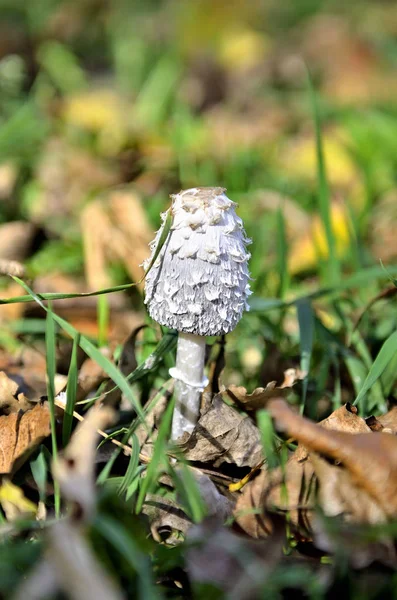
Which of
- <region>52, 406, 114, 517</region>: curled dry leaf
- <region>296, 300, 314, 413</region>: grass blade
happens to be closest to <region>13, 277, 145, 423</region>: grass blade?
<region>52, 406, 114, 517</region>: curled dry leaf

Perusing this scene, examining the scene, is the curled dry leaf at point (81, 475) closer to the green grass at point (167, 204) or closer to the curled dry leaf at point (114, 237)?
the green grass at point (167, 204)

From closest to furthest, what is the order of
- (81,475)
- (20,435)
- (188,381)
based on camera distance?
(81,475)
(20,435)
(188,381)

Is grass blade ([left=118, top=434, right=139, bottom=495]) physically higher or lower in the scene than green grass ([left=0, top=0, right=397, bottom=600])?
higher

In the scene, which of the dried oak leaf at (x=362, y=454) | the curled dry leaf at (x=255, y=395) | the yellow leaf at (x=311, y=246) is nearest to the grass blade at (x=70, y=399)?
the curled dry leaf at (x=255, y=395)

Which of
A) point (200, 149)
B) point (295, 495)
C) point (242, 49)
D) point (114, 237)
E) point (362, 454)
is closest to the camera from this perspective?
point (362, 454)

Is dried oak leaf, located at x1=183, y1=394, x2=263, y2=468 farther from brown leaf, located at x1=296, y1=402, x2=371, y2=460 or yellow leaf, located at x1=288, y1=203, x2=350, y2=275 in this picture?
yellow leaf, located at x1=288, y1=203, x2=350, y2=275

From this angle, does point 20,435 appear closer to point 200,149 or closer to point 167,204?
point 167,204

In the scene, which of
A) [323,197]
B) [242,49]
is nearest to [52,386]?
[323,197]

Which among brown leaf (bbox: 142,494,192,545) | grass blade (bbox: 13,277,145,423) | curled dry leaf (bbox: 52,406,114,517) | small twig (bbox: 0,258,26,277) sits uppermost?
curled dry leaf (bbox: 52,406,114,517)
